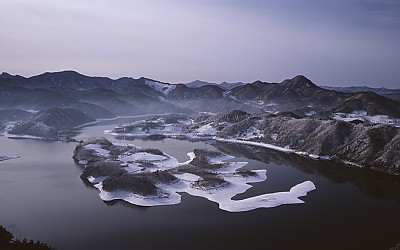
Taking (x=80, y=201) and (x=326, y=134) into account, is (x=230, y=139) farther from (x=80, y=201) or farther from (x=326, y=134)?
(x=80, y=201)

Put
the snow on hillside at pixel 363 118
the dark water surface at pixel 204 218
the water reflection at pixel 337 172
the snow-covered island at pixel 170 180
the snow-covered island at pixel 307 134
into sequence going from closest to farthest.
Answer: the dark water surface at pixel 204 218, the snow-covered island at pixel 170 180, the water reflection at pixel 337 172, the snow-covered island at pixel 307 134, the snow on hillside at pixel 363 118

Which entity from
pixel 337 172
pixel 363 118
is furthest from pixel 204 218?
pixel 363 118

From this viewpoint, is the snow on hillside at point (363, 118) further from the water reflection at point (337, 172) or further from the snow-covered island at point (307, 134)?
the water reflection at point (337, 172)

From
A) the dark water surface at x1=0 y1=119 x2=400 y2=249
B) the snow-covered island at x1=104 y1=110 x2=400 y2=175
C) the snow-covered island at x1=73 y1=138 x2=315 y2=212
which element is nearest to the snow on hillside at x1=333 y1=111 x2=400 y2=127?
the snow-covered island at x1=104 y1=110 x2=400 y2=175

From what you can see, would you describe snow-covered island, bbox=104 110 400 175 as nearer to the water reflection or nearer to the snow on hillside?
the snow on hillside

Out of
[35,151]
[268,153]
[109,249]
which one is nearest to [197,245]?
[109,249]

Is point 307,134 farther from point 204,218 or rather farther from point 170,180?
point 204,218

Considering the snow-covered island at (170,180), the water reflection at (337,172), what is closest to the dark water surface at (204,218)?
the water reflection at (337,172)
